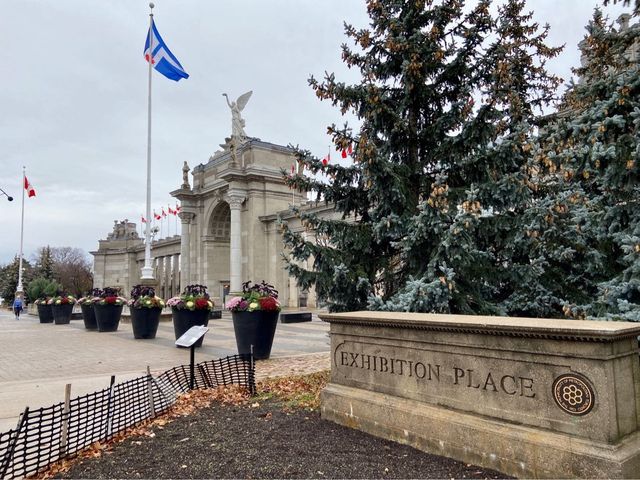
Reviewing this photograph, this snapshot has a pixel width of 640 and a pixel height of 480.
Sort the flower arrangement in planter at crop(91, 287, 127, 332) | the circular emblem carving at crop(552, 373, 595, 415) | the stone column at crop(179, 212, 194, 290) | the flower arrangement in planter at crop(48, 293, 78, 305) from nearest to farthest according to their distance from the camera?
the circular emblem carving at crop(552, 373, 595, 415) → the flower arrangement in planter at crop(91, 287, 127, 332) → the flower arrangement in planter at crop(48, 293, 78, 305) → the stone column at crop(179, 212, 194, 290)

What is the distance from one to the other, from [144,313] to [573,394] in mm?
14559

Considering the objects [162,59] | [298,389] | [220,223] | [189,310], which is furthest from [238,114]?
[298,389]

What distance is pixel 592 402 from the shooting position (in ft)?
11.3

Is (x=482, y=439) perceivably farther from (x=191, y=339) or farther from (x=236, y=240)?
(x=236, y=240)

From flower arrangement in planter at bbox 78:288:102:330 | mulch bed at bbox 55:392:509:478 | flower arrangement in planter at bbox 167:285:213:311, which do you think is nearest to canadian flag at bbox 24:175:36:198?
flower arrangement in planter at bbox 78:288:102:330

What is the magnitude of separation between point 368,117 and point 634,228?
425cm

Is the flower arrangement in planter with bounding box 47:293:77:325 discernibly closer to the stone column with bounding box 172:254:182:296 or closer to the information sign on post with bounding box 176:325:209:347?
the information sign on post with bounding box 176:325:209:347

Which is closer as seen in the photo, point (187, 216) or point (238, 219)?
point (238, 219)

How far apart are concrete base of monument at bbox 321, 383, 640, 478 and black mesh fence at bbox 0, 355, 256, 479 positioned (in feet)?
7.26

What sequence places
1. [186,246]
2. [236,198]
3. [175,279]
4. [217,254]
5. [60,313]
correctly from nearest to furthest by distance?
[60,313], [236,198], [217,254], [186,246], [175,279]

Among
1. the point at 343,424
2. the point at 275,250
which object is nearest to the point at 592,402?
the point at 343,424

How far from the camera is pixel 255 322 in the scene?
430 inches

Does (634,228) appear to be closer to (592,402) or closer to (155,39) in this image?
(592,402)

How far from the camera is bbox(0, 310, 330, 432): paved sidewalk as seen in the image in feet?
24.7
